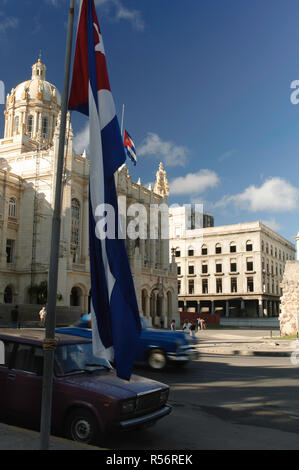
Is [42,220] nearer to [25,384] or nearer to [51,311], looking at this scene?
[25,384]

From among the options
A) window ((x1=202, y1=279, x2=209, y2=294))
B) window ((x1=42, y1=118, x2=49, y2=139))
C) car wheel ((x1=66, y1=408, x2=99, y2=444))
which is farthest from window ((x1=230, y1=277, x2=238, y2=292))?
car wheel ((x1=66, y1=408, x2=99, y2=444))

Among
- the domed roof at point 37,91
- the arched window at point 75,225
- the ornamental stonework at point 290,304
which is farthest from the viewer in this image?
the domed roof at point 37,91

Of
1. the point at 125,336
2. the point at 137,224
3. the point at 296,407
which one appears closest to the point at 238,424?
the point at 296,407

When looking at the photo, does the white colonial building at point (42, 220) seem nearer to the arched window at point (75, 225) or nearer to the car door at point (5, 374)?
the arched window at point (75, 225)

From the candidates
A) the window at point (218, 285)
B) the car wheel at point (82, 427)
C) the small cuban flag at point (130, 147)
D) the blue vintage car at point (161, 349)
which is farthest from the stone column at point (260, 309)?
the car wheel at point (82, 427)

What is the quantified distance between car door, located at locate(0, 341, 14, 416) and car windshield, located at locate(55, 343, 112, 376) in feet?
2.92

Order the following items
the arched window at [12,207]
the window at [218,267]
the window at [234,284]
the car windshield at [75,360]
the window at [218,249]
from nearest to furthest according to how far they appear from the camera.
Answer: the car windshield at [75,360] < the arched window at [12,207] < the window at [234,284] < the window at [218,267] < the window at [218,249]

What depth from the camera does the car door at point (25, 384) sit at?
6539 mm

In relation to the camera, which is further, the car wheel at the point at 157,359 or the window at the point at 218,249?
the window at the point at 218,249

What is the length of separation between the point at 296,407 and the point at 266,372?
526 centimetres

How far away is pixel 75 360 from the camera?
7156 millimetres

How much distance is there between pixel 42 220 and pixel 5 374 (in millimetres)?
40056

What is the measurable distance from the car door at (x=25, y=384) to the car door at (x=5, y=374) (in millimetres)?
70

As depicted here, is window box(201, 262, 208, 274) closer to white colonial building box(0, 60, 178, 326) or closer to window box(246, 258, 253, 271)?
window box(246, 258, 253, 271)
